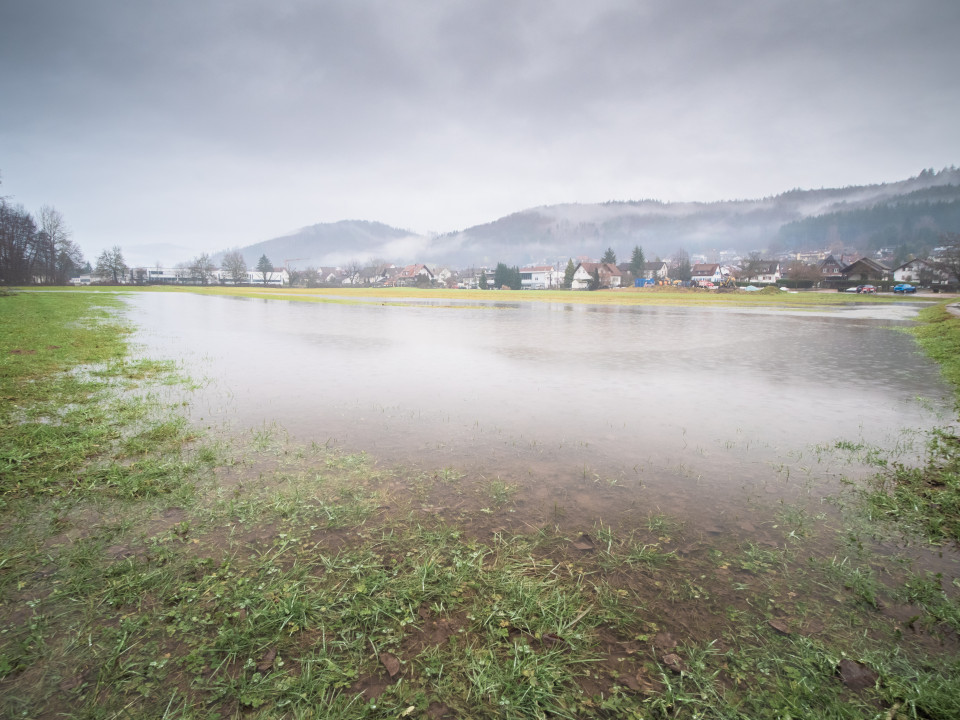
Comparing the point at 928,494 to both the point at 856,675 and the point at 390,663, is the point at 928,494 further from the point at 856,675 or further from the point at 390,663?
the point at 390,663

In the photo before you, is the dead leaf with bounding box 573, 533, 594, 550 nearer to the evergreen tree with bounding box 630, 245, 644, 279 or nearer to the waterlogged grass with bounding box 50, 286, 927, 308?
the waterlogged grass with bounding box 50, 286, 927, 308

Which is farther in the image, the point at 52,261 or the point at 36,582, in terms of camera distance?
the point at 52,261

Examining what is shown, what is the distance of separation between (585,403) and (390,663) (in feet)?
23.7

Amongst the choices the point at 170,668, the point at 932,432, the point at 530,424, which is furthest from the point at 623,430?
the point at 170,668

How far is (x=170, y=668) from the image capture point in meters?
2.81

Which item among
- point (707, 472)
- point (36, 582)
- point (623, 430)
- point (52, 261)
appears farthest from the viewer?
point (52, 261)

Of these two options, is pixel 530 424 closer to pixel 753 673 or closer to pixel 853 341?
pixel 753 673

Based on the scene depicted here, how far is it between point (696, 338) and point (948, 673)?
20.4 m

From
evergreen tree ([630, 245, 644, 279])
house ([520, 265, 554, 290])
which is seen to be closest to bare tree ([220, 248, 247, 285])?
house ([520, 265, 554, 290])

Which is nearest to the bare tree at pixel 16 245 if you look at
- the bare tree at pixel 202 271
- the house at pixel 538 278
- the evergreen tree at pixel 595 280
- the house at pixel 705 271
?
the bare tree at pixel 202 271

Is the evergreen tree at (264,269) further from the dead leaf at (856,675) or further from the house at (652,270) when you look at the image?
the dead leaf at (856,675)

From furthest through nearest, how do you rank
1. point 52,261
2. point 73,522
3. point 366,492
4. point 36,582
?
point 52,261, point 366,492, point 73,522, point 36,582

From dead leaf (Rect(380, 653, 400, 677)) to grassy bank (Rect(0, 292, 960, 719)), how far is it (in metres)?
0.02

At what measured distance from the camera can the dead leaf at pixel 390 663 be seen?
2.85m
